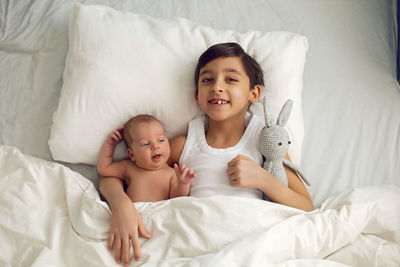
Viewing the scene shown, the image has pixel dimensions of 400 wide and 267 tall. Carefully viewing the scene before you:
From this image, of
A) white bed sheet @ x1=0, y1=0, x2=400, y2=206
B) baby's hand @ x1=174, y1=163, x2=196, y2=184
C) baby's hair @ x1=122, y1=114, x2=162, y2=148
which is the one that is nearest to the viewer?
baby's hand @ x1=174, y1=163, x2=196, y2=184

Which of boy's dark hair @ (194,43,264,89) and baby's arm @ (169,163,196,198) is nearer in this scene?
baby's arm @ (169,163,196,198)

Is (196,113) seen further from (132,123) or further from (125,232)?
(125,232)

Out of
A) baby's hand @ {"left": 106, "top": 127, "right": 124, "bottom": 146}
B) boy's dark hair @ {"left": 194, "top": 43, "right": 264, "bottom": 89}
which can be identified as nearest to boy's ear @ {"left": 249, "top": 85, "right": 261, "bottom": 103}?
boy's dark hair @ {"left": 194, "top": 43, "right": 264, "bottom": 89}

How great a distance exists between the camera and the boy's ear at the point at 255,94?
4.15 feet

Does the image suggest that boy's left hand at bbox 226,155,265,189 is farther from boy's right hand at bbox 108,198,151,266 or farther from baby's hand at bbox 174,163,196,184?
boy's right hand at bbox 108,198,151,266

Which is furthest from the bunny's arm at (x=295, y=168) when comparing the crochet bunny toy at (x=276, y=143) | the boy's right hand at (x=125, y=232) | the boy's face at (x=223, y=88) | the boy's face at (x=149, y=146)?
the boy's right hand at (x=125, y=232)

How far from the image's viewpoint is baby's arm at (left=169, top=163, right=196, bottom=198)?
111cm

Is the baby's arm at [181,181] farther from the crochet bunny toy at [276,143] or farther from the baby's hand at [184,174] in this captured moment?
the crochet bunny toy at [276,143]

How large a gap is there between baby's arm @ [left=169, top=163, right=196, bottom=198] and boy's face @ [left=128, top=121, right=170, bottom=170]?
72mm

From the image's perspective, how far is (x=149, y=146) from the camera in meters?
1.20

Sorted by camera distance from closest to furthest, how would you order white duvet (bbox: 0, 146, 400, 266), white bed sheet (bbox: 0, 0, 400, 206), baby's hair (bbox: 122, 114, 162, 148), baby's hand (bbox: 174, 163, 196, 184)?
white duvet (bbox: 0, 146, 400, 266) → baby's hand (bbox: 174, 163, 196, 184) → baby's hair (bbox: 122, 114, 162, 148) → white bed sheet (bbox: 0, 0, 400, 206)

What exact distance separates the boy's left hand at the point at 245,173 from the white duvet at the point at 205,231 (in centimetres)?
11

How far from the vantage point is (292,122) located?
1.31 meters

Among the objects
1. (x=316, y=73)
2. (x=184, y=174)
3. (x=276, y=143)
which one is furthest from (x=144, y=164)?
(x=316, y=73)
